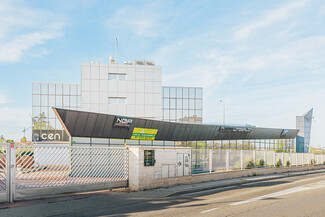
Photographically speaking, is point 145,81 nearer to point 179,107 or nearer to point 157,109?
point 157,109

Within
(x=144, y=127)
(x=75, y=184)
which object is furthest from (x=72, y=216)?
(x=144, y=127)

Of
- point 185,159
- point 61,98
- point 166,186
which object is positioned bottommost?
point 166,186

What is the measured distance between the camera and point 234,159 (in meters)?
23.2

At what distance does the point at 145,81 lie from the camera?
5066cm

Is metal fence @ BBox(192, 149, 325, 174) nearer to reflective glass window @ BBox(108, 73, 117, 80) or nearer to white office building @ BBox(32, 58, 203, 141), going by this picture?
white office building @ BBox(32, 58, 203, 141)

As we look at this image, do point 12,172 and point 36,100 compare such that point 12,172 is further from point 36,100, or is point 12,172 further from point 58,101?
point 36,100

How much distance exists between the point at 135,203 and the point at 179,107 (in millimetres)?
54979

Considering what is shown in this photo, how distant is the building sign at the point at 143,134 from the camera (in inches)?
1049

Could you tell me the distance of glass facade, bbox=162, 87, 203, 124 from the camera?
2589 inches

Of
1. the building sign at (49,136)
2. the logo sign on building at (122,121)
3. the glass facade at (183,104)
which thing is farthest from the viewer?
the glass facade at (183,104)

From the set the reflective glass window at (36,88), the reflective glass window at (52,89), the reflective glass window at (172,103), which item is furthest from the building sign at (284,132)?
the reflective glass window at (36,88)

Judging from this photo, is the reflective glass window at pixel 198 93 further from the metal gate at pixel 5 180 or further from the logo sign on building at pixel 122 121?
the metal gate at pixel 5 180

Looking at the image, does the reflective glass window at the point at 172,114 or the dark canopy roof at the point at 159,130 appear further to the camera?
the reflective glass window at the point at 172,114

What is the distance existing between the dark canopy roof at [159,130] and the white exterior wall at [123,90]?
14256 millimetres
